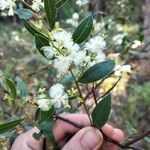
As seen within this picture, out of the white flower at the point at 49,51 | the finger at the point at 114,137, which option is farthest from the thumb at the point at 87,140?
the white flower at the point at 49,51

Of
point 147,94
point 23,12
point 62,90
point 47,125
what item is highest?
point 23,12

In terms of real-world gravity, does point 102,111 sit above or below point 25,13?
below

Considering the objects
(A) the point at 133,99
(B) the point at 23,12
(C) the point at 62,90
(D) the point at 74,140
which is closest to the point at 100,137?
(D) the point at 74,140

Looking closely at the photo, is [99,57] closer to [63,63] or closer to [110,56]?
[63,63]

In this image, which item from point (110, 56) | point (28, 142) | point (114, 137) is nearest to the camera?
point (114, 137)

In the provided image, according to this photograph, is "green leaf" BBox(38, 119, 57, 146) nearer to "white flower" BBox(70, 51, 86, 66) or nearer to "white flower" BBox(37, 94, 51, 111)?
"white flower" BBox(37, 94, 51, 111)

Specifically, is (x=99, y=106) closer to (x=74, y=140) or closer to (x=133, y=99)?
(x=74, y=140)

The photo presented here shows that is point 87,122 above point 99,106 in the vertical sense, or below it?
below

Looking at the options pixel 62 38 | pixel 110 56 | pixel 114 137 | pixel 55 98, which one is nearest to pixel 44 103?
pixel 55 98
